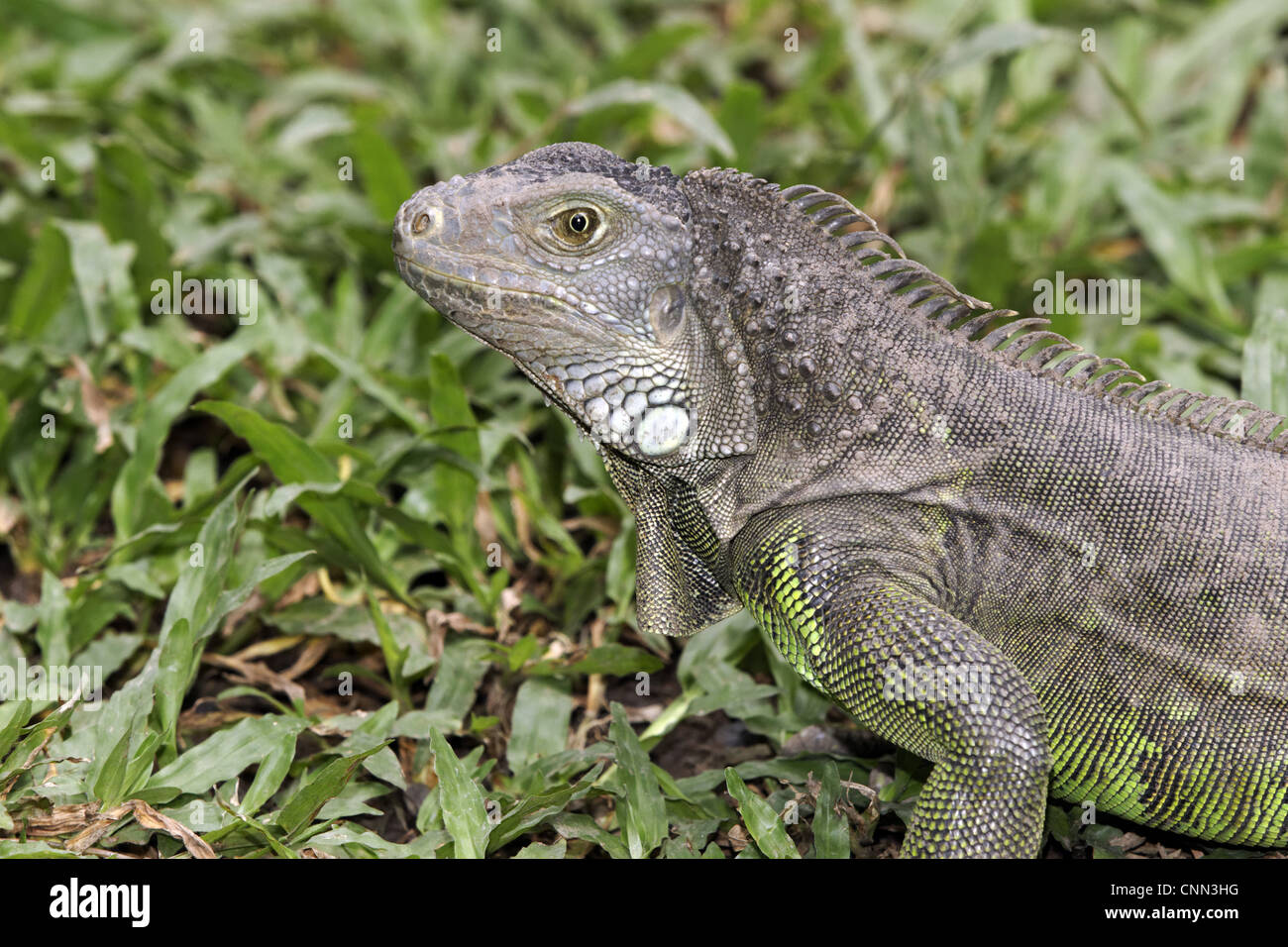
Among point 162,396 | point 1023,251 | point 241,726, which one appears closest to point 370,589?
point 241,726

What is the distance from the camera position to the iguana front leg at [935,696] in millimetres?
3531

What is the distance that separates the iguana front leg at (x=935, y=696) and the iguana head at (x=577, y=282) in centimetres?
67

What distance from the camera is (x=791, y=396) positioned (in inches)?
152

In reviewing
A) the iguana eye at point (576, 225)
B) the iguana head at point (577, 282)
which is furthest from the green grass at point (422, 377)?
the iguana eye at point (576, 225)

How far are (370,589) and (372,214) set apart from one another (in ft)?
8.89

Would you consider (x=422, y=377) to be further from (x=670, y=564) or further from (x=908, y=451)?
(x=908, y=451)

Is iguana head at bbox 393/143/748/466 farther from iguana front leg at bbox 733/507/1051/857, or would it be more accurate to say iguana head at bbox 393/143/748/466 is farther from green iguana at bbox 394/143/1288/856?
iguana front leg at bbox 733/507/1051/857

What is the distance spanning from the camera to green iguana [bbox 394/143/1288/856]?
378cm

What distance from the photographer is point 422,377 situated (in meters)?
5.79

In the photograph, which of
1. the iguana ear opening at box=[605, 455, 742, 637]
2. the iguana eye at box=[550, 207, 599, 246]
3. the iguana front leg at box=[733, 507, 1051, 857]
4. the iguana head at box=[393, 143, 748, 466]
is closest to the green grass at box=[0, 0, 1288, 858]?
the iguana ear opening at box=[605, 455, 742, 637]

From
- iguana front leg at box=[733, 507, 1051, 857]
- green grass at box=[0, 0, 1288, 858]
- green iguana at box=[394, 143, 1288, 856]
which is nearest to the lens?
iguana front leg at box=[733, 507, 1051, 857]

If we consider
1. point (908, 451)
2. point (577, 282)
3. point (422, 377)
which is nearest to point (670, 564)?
point (908, 451)

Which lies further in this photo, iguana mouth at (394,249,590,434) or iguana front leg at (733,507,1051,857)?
iguana mouth at (394,249,590,434)
